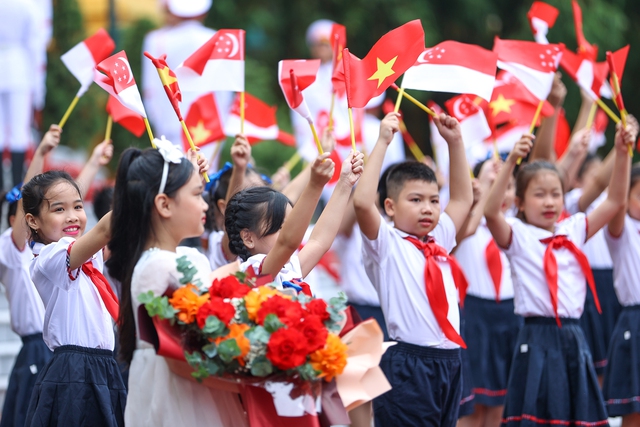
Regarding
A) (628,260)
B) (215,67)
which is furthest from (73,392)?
(628,260)

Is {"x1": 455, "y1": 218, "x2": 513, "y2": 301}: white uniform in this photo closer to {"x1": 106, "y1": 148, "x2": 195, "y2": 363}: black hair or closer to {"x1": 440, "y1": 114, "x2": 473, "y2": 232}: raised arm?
{"x1": 440, "y1": 114, "x2": 473, "y2": 232}: raised arm

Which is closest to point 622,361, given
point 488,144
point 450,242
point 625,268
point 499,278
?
point 625,268

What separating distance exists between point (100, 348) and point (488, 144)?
5110 mm

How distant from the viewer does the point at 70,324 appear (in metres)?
4.02

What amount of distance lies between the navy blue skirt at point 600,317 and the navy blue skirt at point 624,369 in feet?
3.79

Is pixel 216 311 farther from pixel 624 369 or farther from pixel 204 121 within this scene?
pixel 624 369

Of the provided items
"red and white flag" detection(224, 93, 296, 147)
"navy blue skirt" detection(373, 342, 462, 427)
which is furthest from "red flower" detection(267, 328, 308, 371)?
"red and white flag" detection(224, 93, 296, 147)

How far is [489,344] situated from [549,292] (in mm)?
1347

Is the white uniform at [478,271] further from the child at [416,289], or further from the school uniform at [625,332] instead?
the child at [416,289]

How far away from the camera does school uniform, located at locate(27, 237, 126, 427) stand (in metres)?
3.98

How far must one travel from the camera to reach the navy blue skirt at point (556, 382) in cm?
498

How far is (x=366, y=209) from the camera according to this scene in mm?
4223

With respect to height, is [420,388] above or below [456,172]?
below

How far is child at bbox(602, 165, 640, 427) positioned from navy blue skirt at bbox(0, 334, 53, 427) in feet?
11.1
